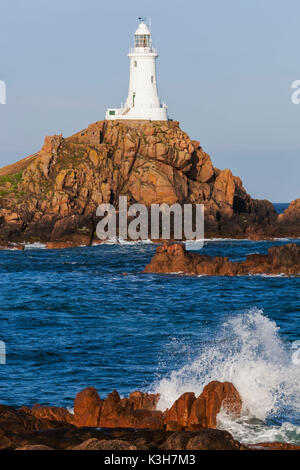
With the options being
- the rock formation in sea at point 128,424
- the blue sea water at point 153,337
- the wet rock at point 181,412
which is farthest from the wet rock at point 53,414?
the blue sea water at point 153,337

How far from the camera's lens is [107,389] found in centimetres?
2519

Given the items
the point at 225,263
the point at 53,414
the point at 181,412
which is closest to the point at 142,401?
the point at 181,412

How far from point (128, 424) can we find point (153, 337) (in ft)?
47.7

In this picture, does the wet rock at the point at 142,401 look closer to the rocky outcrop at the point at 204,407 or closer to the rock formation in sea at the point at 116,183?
A: the rocky outcrop at the point at 204,407

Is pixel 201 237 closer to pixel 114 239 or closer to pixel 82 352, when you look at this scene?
pixel 114 239

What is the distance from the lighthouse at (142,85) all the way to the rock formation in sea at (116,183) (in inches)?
88.9

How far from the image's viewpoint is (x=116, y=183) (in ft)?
308

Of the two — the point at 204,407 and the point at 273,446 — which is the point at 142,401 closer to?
the point at 204,407

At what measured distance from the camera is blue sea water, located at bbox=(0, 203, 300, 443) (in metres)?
24.3

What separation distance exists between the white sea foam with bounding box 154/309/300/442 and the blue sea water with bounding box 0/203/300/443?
0.14 feet

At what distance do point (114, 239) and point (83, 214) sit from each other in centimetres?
484

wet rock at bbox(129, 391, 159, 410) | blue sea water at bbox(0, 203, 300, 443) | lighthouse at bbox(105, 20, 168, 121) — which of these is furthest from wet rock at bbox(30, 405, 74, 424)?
lighthouse at bbox(105, 20, 168, 121)

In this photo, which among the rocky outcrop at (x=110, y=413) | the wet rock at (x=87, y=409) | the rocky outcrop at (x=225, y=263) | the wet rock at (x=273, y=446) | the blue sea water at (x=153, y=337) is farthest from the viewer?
the rocky outcrop at (x=225, y=263)

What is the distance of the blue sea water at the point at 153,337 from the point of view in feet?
79.7
